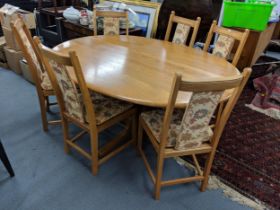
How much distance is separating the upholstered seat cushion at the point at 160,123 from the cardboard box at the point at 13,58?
2243mm

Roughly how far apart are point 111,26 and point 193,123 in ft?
5.92

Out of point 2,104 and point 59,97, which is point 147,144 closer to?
point 59,97

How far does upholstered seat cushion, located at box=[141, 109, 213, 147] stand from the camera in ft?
4.57

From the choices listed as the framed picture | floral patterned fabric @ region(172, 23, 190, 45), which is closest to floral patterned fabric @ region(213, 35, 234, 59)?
floral patterned fabric @ region(172, 23, 190, 45)

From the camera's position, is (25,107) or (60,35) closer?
(25,107)

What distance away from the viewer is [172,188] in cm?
167

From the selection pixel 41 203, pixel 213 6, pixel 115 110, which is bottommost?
pixel 41 203

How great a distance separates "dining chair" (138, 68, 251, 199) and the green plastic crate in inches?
71.8

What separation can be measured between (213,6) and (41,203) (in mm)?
3000

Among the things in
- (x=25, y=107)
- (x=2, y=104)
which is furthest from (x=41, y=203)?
(x=2, y=104)

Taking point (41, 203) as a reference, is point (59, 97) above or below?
above

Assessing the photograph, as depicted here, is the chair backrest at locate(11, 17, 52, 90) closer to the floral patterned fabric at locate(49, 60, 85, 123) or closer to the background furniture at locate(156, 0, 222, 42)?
the floral patterned fabric at locate(49, 60, 85, 123)

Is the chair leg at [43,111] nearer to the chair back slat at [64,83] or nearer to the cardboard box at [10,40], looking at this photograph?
the chair back slat at [64,83]

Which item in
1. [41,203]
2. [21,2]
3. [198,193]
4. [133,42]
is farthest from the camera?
[21,2]
